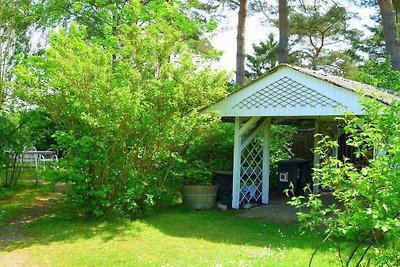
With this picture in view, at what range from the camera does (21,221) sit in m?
7.67

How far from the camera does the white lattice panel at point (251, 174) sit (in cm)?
972

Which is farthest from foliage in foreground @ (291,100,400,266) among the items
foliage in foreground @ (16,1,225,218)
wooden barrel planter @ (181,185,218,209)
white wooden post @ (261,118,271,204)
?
white wooden post @ (261,118,271,204)

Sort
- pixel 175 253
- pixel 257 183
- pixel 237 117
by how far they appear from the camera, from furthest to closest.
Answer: pixel 257 183, pixel 237 117, pixel 175 253

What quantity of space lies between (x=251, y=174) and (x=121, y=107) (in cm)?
414

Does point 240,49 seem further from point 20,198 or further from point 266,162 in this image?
point 20,198

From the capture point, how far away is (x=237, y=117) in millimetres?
9227

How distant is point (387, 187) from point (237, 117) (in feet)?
20.6

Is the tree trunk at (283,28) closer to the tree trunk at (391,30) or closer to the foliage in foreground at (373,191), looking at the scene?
the tree trunk at (391,30)

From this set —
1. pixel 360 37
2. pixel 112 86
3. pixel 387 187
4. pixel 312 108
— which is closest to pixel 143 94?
pixel 112 86

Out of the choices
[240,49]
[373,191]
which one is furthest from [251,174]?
[240,49]

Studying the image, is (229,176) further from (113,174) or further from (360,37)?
(360,37)

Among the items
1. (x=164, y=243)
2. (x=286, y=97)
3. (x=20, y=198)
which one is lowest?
(x=164, y=243)

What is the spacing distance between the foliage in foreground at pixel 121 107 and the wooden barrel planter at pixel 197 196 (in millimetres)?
762

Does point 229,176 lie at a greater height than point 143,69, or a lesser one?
lesser
